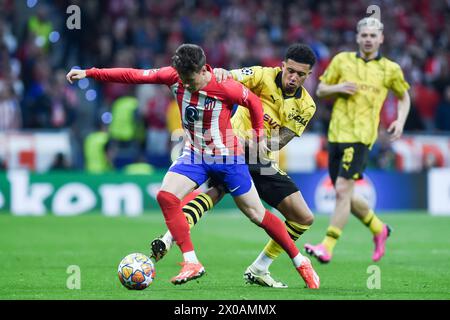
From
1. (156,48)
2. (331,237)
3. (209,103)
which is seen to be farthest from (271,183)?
Answer: (156,48)

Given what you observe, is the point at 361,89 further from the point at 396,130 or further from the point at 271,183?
the point at 271,183

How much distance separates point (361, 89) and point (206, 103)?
3.40m

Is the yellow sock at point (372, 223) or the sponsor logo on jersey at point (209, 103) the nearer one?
the sponsor logo on jersey at point (209, 103)

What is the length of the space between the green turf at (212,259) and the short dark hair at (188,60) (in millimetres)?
1714

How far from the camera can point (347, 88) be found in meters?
10.7

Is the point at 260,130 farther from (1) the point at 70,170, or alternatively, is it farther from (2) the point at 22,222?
(1) the point at 70,170

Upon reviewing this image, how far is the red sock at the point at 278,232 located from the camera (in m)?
8.08

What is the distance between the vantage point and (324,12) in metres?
23.4

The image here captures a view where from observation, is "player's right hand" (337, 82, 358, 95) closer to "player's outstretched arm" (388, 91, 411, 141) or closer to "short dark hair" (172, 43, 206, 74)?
"player's outstretched arm" (388, 91, 411, 141)

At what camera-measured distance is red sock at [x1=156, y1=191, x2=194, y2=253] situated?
7.81 meters

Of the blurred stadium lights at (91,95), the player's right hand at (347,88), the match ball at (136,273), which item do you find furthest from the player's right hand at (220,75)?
the blurred stadium lights at (91,95)

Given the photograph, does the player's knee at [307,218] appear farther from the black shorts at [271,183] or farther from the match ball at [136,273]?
the match ball at [136,273]
